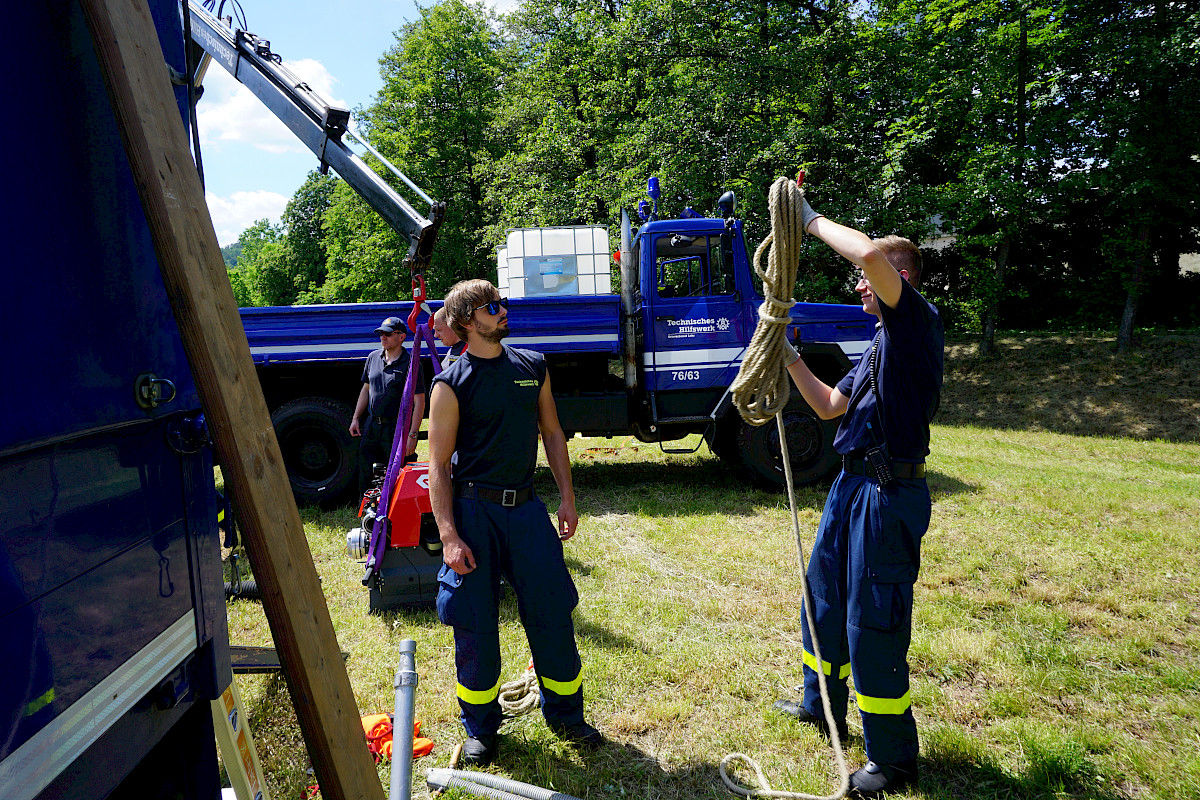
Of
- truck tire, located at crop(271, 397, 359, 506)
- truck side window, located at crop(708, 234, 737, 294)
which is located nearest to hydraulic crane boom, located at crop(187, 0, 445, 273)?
truck tire, located at crop(271, 397, 359, 506)

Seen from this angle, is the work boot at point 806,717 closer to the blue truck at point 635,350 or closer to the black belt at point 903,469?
the black belt at point 903,469

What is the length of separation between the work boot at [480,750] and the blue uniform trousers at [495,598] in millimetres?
26

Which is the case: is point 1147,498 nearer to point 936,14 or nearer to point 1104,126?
point 1104,126

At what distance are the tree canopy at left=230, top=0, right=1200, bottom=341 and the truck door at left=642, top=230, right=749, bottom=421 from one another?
6.98m

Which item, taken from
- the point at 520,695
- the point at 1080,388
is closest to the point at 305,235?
the point at 1080,388

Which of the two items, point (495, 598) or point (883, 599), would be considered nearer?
point (883, 599)

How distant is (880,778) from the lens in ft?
8.41

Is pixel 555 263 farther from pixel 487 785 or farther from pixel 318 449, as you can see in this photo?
pixel 487 785

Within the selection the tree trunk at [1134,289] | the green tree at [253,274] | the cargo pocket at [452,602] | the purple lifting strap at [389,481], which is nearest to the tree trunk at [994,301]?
the tree trunk at [1134,289]

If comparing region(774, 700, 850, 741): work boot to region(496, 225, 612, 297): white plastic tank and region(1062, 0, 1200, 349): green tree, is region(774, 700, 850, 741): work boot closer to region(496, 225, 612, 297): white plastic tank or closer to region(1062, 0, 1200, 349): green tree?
region(496, 225, 612, 297): white plastic tank

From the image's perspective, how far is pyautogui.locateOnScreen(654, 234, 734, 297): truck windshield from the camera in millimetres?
6621

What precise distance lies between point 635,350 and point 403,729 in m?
5.12

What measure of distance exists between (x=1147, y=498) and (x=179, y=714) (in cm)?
800

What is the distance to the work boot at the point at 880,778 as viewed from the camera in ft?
8.39
